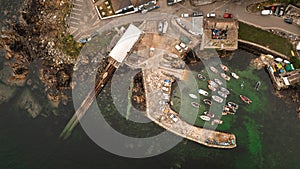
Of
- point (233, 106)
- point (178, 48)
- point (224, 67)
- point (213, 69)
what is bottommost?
point (233, 106)

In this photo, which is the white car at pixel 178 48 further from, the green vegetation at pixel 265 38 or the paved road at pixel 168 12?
the green vegetation at pixel 265 38

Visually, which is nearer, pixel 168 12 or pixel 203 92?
pixel 203 92

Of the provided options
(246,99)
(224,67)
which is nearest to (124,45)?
(224,67)

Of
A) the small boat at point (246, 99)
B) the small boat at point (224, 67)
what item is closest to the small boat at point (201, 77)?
A: the small boat at point (224, 67)

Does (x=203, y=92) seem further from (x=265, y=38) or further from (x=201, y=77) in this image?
(x=265, y=38)

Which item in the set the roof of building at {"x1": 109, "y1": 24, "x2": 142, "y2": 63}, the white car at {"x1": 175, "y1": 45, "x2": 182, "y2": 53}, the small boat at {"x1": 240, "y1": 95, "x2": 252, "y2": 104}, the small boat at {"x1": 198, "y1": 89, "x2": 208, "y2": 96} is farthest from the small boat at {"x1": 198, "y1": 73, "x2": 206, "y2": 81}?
the roof of building at {"x1": 109, "y1": 24, "x2": 142, "y2": 63}

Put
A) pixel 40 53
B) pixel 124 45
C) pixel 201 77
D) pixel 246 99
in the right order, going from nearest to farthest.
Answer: pixel 246 99
pixel 124 45
pixel 201 77
pixel 40 53

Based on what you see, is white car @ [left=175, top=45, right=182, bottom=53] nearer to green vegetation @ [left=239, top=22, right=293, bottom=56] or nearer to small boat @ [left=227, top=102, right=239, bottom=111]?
green vegetation @ [left=239, top=22, right=293, bottom=56]

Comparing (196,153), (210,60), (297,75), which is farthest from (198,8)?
(196,153)
